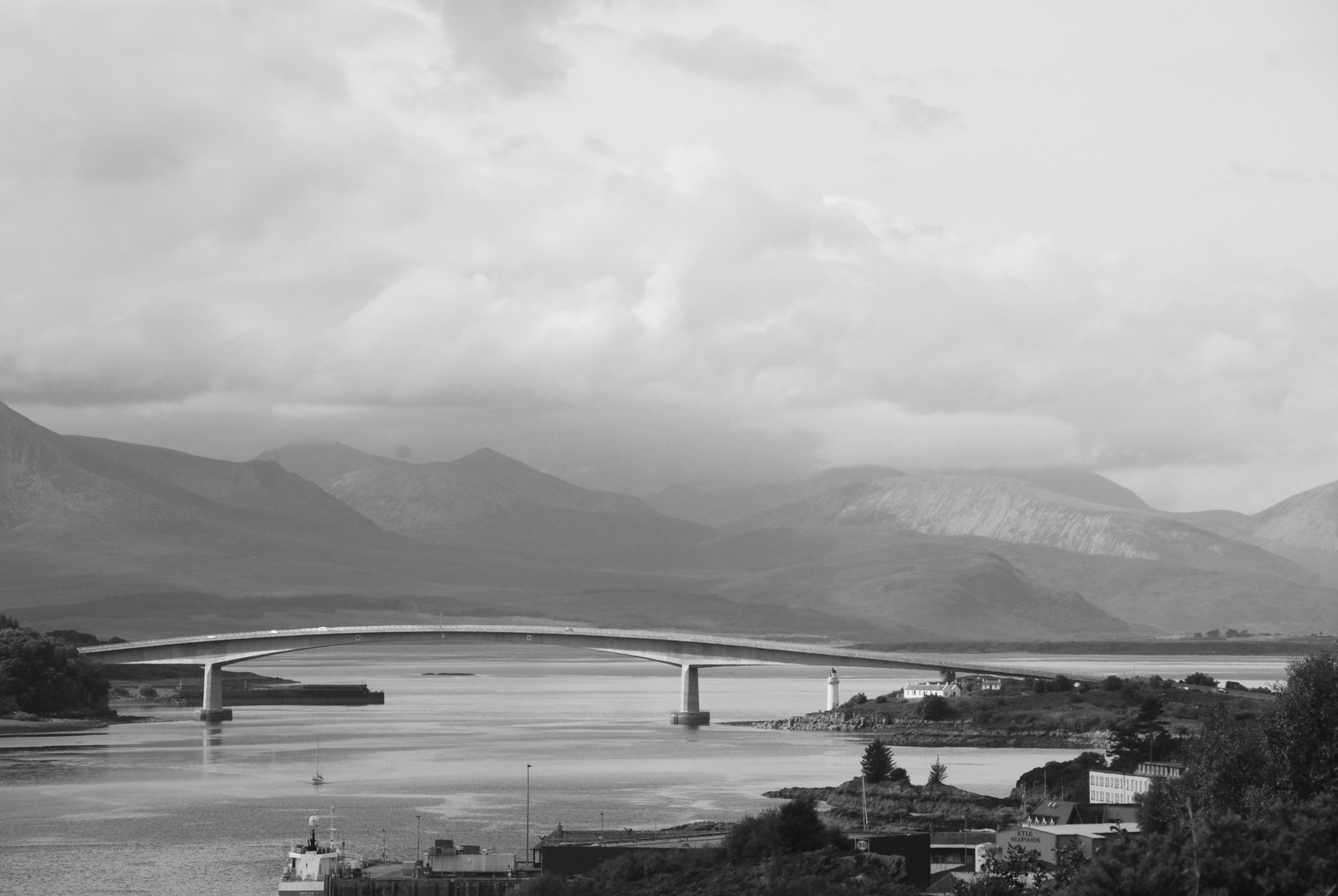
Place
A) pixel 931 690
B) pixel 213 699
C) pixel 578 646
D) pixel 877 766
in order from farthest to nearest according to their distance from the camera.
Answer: pixel 578 646, pixel 213 699, pixel 931 690, pixel 877 766

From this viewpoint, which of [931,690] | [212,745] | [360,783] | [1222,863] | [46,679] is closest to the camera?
[1222,863]

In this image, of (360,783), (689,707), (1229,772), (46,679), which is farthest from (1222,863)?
(46,679)

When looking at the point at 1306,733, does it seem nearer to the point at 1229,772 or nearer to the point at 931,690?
the point at 1229,772

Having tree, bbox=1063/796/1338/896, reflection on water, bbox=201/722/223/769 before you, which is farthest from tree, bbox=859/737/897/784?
tree, bbox=1063/796/1338/896

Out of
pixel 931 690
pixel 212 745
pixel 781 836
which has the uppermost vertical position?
pixel 931 690

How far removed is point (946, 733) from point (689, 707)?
82.6ft

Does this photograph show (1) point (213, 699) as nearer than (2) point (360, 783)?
No

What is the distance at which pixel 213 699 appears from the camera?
144m

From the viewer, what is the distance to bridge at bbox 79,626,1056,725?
139875 millimetres

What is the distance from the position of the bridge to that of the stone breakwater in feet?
27.5

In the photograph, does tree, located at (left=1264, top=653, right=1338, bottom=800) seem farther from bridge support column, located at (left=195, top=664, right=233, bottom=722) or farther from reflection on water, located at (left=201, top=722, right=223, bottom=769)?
bridge support column, located at (left=195, top=664, right=233, bottom=722)

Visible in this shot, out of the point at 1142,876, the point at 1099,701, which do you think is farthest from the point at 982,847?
the point at 1099,701

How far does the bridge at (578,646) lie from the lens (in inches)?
5507

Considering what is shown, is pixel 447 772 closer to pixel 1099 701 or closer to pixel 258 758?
pixel 258 758
